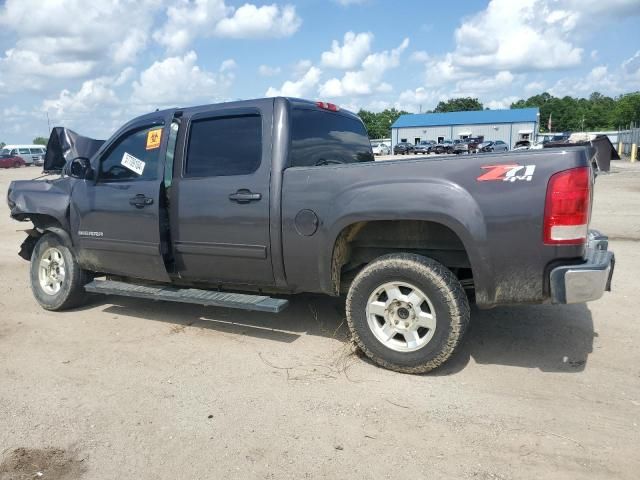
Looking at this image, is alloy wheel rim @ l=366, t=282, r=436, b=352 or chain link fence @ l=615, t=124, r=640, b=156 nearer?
alloy wheel rim @ l=366, t=282, r=436, b=352

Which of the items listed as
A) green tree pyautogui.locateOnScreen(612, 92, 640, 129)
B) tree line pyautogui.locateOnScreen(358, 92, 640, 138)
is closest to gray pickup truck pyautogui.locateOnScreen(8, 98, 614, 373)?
green tree pyautogui.locateOnScreen(612, 92, 640, 129)

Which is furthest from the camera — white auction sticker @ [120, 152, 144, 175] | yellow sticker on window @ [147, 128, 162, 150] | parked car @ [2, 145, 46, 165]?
parked car @ [2, 145, 46, 165]

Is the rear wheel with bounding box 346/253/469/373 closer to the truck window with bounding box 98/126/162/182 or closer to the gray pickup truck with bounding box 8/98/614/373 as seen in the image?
the gray pickup truck with bounding box 8/98/614/373

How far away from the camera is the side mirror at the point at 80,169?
5.24m

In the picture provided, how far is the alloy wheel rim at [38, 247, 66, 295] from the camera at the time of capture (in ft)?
19.1

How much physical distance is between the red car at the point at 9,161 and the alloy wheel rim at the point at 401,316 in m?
53.0

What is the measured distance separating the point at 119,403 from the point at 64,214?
2.67 metres

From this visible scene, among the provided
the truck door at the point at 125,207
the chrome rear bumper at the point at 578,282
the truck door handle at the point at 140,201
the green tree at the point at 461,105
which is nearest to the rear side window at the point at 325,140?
the truck door at the point at 125,207

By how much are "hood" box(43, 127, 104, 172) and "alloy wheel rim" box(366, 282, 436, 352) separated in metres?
4.34

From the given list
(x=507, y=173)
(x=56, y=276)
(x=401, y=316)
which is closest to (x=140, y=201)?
(x=56, y=276)

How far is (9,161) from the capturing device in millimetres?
48531

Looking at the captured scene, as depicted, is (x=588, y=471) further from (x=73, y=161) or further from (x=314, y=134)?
(x=73, y=161)

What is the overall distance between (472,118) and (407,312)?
3053 inches

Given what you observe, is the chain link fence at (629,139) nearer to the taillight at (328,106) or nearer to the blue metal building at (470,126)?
the blue metal building at (470,126)
